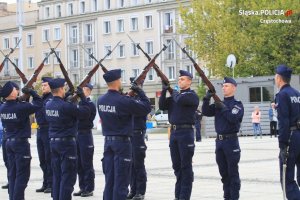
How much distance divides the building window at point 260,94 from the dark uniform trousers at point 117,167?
102 feet

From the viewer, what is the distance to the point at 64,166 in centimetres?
1305

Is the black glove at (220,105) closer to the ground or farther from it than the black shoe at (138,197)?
farther from it

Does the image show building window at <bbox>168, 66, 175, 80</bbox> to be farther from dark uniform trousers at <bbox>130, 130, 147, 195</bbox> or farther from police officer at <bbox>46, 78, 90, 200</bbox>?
police officer at <bbox>46, 78, 90, 200</bbox>

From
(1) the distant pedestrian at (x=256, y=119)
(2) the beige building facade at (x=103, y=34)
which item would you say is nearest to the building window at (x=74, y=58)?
(2) the beige building facade at (x=103, y=34)

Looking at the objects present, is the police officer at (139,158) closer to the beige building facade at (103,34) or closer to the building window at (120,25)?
the beige building facade at (103,34)

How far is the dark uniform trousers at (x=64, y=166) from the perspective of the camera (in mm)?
13055

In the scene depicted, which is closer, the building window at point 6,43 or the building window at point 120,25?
the building window at point 120,25

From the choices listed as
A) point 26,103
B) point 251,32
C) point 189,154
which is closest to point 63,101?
point 26,103

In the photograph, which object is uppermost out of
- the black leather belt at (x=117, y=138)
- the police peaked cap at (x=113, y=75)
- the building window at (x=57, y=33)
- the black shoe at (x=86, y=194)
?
the building window at (x=57, y=33)

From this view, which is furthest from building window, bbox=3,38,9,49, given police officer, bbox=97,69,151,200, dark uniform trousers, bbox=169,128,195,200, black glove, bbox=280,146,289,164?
black glove, bbox=280,146,289,164

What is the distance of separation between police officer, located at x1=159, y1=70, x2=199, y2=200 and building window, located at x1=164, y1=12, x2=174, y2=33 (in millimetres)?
69063

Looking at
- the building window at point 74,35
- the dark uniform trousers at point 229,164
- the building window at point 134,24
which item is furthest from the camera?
the building window at point 74,35

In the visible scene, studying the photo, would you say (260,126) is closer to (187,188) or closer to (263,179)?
(263,179)

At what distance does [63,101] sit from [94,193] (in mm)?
3443
